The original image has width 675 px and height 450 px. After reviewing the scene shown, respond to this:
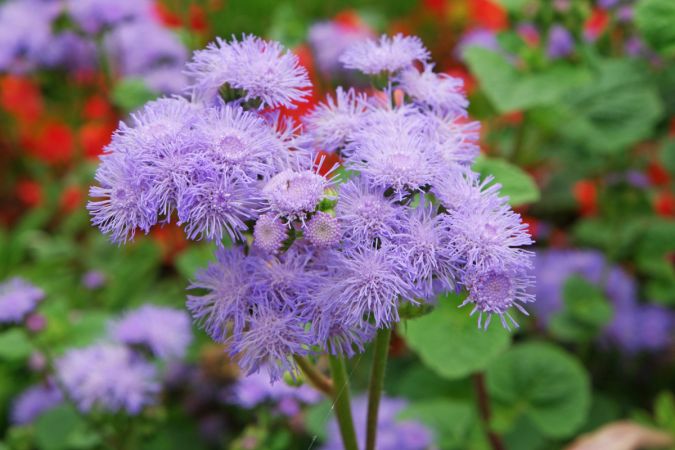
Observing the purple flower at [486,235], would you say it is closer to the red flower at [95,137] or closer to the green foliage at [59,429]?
the green foliage at [59,429]

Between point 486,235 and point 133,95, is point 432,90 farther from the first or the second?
point 133,95

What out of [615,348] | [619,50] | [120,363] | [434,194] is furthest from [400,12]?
[434,194]

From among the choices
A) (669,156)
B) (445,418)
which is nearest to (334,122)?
(445,418)

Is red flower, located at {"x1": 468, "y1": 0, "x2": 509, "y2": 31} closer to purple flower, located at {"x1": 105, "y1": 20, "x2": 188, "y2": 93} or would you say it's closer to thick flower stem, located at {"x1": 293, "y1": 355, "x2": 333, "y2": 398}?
purple flower, located at {"x1": 105, "y1": 20, "x2": 188, "y2": 93}

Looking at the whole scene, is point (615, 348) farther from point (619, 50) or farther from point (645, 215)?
point (619, 50)

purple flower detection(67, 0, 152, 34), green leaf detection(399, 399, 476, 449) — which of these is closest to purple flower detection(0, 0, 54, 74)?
purple flower detection(67, 0, 152, 34)

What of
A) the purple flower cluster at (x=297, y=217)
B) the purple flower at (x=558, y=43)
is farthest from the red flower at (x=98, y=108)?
the purple flower cluster at (x=297, y=217)

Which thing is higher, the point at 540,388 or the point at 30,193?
the point at 30,193

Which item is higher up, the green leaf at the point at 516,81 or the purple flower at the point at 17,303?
the green leaf at the point at 516,81
